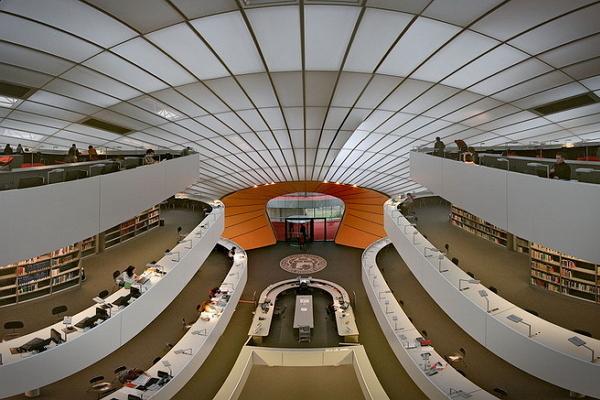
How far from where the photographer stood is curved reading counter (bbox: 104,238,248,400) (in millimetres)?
12695

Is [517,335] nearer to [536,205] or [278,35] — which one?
[536,205]

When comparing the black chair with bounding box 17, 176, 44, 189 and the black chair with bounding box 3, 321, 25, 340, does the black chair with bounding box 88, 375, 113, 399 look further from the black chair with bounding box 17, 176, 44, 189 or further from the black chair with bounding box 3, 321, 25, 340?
the black chair with bounding box 17, 176, 44, 189

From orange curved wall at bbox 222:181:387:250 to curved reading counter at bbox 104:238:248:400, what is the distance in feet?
68.8

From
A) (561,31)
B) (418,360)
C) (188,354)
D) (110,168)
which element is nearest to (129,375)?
(188,354)

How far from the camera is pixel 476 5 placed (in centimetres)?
917

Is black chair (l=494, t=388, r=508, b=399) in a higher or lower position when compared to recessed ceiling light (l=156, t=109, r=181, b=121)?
lower

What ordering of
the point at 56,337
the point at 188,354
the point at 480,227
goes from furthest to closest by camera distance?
the point at 480,227 → the point at 188,354 → the point at 56,337

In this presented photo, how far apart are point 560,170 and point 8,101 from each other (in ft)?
80.0

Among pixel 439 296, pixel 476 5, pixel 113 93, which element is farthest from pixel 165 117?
pixel 439 296

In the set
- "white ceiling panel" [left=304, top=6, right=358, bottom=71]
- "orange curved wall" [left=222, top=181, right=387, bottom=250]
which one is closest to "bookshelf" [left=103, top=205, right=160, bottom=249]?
"orange curved wall" [left=222, top=181, right=387, bottom=250]

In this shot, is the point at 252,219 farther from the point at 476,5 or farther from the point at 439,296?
the point at 476,5

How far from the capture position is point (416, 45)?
38.0 ft

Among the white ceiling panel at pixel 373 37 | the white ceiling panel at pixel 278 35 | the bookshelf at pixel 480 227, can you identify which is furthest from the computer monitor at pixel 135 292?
the bookshelf at pixel 480 227

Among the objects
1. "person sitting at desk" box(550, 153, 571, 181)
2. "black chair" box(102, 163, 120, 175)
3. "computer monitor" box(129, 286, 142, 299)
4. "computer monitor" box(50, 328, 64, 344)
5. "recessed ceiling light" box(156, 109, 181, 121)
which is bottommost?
"computer monitor" box(50, 328, 64, 344)
